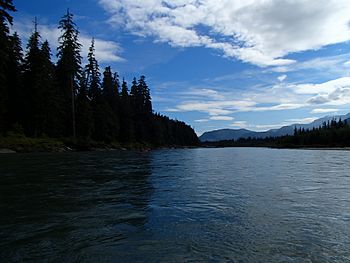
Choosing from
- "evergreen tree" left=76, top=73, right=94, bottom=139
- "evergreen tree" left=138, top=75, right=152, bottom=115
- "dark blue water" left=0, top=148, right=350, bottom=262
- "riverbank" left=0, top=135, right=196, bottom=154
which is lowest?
"dark blue water" left=0, top=148, right=350, bottom=262

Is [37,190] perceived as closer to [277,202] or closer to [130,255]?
[130,255]

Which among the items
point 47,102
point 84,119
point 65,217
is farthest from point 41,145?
point 65,217

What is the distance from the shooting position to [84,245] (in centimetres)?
682

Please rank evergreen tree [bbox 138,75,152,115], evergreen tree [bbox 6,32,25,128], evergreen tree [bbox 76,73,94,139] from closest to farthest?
evergreen tree [bbox 6,32,25,128] < evergreen tree [bbox 76,73,94,139] < evergreen tree [bbox 138,75,152,115]

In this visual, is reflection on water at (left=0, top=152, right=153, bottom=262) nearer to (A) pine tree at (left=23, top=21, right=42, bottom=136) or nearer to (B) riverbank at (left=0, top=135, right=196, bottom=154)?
(B) riverbank at (left=0, top=135, right=196, bottom=154)

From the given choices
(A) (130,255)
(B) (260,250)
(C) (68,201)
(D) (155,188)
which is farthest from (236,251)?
(D) (155,188)

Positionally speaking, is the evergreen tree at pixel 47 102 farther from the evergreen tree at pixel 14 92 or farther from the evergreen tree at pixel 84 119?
the evergreen tree at pixel 84 119

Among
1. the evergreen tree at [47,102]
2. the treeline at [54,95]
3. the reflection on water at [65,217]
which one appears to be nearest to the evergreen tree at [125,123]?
the treeline at [54,95]

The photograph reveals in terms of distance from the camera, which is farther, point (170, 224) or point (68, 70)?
point (68, 70)

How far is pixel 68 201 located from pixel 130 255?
18.9 ft

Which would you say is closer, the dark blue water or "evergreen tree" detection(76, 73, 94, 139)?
the dark blue water

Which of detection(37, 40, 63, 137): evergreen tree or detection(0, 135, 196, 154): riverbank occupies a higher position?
detection(37, 40, 63, 137): evergreen tree

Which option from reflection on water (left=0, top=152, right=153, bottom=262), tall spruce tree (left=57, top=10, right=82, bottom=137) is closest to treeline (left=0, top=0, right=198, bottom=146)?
tall spruce tree (left=57, top=10, right=82, bottom=137)

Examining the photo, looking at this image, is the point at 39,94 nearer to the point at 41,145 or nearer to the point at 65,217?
the point at 41,145
